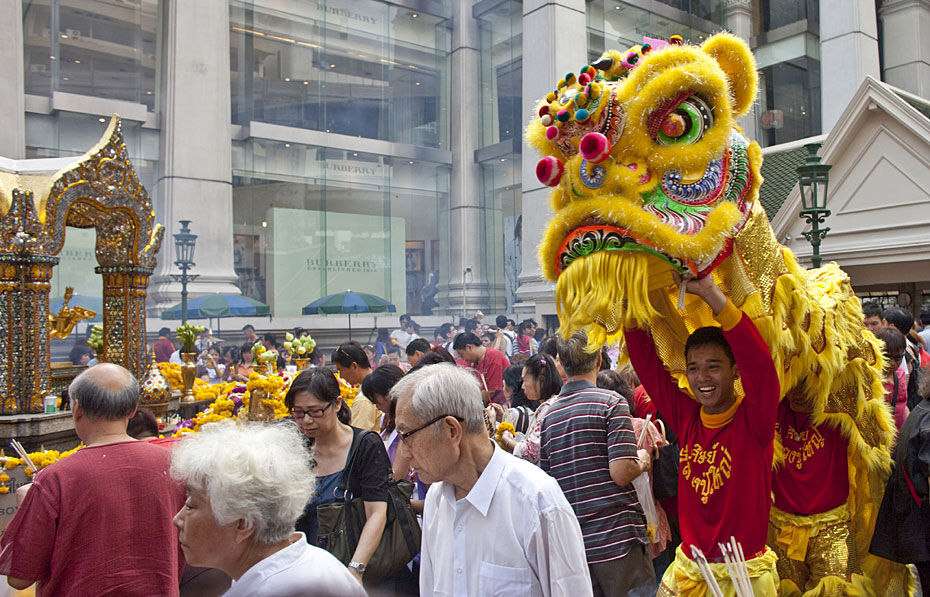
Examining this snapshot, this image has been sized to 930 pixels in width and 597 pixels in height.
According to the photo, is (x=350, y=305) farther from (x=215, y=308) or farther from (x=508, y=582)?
(x=508, y=582)

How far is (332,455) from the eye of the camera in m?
3.77

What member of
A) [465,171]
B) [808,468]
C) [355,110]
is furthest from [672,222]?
[465,171]

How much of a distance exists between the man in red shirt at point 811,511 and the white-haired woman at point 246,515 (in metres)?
2.32

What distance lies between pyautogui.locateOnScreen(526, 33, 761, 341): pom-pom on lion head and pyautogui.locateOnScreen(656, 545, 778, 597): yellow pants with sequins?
108 cm

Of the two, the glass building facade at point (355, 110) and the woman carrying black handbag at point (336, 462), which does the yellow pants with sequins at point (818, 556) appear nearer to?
the woman carrying black handbag at point (336, 462)

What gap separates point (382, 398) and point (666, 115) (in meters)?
→ 2.82

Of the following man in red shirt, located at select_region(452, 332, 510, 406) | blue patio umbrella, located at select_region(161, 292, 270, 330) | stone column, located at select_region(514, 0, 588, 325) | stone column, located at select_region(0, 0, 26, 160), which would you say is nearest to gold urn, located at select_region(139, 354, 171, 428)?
man in red shirt, located at select_region(452, 332, 510, 406)

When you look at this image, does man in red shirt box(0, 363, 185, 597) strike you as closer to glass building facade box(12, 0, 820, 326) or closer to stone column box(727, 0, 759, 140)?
glass building facade box(12, 0, 820, 326)

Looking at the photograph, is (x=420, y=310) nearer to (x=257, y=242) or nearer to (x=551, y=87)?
(x=257, y=242)

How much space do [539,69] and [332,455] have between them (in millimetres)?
17884

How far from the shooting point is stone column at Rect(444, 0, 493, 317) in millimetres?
23875

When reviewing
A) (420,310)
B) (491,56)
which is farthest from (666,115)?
(491,56)

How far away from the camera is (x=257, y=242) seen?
20219mm

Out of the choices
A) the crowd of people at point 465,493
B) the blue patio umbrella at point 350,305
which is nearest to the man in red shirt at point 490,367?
the crowd of people at point 465,493
